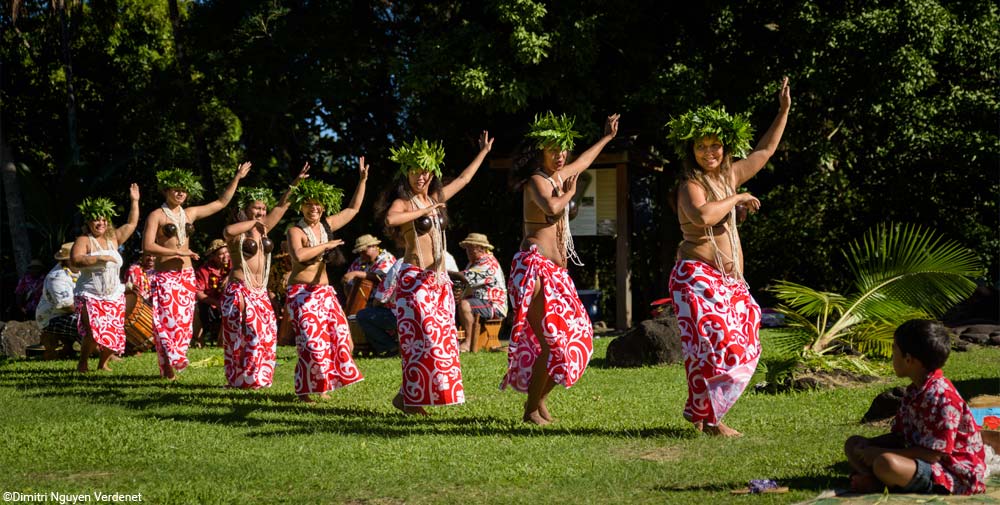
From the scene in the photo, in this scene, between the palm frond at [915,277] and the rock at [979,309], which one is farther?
the rock at [979,309]

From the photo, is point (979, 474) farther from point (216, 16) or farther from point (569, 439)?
point (216, 16)

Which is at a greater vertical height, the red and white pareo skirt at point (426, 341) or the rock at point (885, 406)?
the red and white pareo skirt at point (426, 341)

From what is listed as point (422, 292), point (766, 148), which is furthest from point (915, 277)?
point (422, 292)

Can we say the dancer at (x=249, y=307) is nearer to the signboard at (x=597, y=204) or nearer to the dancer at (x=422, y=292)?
the dancer at (x=422, y=292)

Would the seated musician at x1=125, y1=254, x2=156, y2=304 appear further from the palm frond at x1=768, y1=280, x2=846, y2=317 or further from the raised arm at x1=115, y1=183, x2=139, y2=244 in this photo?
the palm frond at x1=768, y1=280, x2=846, y2=317

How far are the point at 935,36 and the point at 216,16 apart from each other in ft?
37.3

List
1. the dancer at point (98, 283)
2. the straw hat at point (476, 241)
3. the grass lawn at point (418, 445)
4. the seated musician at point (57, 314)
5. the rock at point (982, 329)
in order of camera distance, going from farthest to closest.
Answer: the straw hat at point (476, 241) → the seated musician at point (57, 314) → the rock at point (982, 329) → the dancer at point (98, 283) → the grass lawn at point (418, 445)

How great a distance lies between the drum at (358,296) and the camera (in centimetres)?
1294

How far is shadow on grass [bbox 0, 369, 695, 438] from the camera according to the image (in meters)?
6.57

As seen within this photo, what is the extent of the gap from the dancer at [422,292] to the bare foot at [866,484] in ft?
10.5

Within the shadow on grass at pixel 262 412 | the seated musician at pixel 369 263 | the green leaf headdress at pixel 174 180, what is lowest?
the shadow on grass at pixel 262 412

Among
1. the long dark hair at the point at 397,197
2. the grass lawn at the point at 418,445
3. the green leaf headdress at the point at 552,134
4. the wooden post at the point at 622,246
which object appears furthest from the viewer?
the wooden post at the point at 622,246

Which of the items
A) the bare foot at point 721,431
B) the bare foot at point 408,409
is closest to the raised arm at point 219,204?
the bare foot at point 408,409

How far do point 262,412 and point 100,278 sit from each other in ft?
12.6
